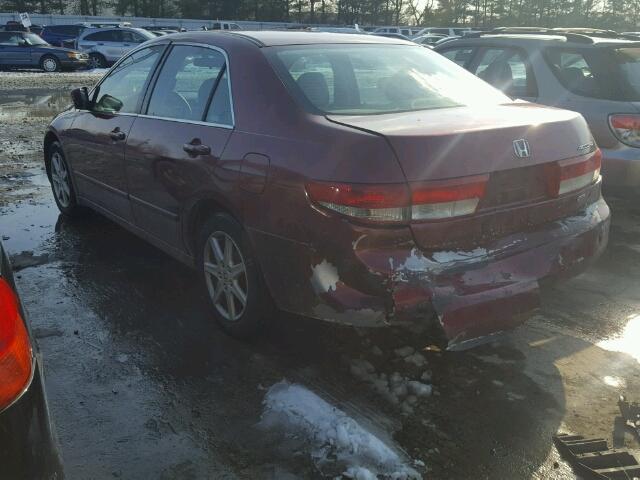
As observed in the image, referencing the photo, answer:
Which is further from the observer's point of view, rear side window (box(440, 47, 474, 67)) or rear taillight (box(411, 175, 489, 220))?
rear side window (box(440, 47, 474, 67))

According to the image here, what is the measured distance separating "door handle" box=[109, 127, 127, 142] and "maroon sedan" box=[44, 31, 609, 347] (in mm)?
191

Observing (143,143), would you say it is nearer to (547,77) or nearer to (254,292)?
(254,292)

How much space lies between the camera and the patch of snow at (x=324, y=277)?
2.80 m

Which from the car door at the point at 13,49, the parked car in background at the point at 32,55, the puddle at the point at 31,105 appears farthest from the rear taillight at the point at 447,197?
the car door at the point at 13,49

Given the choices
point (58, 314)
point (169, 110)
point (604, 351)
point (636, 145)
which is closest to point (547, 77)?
point (636, 145)

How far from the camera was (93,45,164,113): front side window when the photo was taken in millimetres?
4461

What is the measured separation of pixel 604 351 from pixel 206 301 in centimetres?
244

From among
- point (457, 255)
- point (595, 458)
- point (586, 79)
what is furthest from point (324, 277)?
point (586, 79)

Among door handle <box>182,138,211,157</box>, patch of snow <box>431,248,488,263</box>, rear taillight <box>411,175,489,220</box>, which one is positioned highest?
door handle <box>182,138,211,157</box>

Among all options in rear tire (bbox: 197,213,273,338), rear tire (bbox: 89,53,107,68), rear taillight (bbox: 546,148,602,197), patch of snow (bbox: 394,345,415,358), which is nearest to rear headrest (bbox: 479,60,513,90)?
rear taillight (bbox: 546,148,602,197)

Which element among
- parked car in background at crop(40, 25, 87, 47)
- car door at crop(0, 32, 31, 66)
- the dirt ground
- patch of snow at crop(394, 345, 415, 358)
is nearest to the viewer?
the dirt ground

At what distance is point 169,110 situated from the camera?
13.3ft

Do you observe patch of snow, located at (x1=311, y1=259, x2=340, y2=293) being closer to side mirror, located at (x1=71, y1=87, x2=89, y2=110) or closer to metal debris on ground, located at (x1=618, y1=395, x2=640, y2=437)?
metal debris on ground, located at (x1=618, y1=395, x2=640, y2=437)

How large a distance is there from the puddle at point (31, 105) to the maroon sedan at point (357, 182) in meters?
10.2
